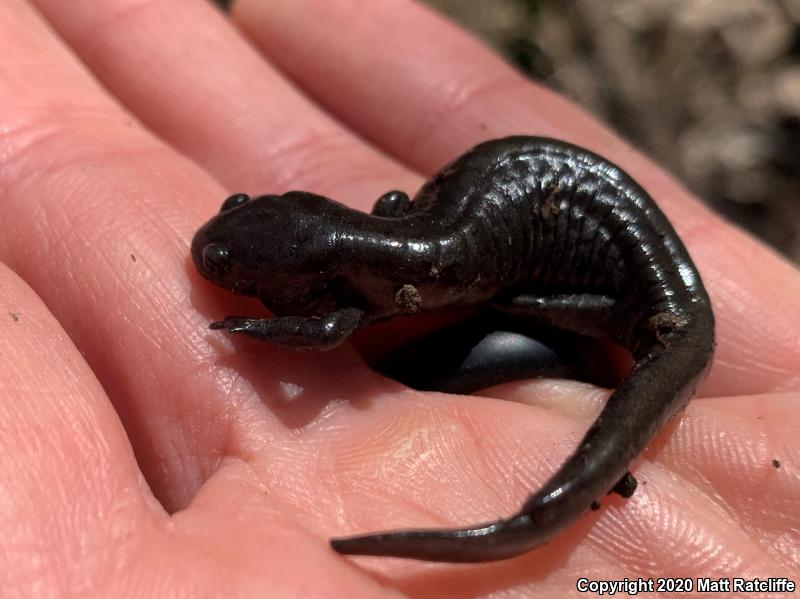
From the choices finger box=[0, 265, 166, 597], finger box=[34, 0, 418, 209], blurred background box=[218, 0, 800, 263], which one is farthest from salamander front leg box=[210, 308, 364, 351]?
blurred background box=[218, 0, 800, 263]

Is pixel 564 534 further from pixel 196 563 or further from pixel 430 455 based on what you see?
pixel 196 563

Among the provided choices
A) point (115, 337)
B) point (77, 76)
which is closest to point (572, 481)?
point (115, 337)

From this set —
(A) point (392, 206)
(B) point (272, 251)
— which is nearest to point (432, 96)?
(A) point (392, 206)

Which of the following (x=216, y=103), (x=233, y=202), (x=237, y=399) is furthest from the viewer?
(x=216, y=103)

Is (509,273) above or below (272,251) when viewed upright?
above

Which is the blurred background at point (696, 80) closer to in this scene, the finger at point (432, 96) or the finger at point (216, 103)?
the finger at point (432, 96)

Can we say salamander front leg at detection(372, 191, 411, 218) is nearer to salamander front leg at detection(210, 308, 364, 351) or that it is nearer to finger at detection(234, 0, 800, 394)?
salamander front leg at detection(210, 308, 364, 351)

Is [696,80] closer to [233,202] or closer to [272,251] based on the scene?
[233,202]
